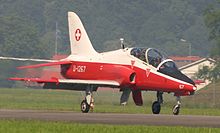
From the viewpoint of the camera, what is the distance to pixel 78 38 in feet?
162

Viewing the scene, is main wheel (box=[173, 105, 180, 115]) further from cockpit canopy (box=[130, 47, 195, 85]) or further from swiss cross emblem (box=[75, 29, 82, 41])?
swiss cross emblem (box=[75, 29, 82, 41])

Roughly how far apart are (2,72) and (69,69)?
179 ft

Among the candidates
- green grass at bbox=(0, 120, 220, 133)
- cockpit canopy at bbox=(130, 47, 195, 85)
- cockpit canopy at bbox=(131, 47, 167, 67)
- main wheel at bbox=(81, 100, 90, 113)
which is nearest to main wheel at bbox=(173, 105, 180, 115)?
cockpit canopy at bbox=(130, 47, 195, 85)

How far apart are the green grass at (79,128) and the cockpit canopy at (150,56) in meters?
11.2

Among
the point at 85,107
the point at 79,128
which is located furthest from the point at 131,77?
the point at 79,128

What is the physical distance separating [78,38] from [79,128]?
58.3 feet

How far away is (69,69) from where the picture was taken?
48.1 metres

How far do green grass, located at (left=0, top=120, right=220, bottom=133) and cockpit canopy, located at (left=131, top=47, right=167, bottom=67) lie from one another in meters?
11.2

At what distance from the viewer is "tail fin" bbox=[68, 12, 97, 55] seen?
4891 cm

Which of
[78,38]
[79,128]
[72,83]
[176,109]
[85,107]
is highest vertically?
[78,38]

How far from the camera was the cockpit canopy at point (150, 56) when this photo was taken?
44438mm

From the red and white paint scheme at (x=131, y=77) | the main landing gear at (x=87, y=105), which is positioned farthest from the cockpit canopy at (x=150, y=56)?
the main landing gear at (x=87, y=105)

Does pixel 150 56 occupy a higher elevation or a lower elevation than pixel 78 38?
lower

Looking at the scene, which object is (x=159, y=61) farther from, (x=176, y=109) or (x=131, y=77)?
(x=176, y=109)
